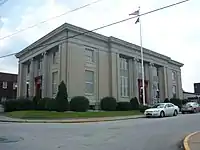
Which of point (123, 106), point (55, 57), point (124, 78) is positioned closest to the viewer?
point (123, 106)

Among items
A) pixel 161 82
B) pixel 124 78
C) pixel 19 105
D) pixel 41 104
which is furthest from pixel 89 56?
pixel 161 82

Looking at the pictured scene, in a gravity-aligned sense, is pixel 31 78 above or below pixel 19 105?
above

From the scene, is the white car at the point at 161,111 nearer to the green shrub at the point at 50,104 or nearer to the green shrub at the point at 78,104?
the green shrub at the point at 78,104

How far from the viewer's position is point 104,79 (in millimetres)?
42062

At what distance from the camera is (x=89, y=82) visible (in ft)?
131

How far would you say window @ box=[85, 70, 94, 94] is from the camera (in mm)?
39300

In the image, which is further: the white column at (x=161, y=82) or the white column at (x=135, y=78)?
the white column at (x=161, y=82)

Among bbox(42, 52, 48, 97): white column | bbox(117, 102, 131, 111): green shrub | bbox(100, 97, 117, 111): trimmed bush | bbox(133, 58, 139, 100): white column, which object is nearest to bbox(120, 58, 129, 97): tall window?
bbox(133, 58, 139, 100): white column

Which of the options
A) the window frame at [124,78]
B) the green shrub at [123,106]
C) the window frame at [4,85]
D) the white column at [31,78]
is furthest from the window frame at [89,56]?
the window frame at [4,85]

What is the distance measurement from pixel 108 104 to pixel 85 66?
6139 mm

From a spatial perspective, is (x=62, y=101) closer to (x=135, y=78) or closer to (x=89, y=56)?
(x=89, y=56)

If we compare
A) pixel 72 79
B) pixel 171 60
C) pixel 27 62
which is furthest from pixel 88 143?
pixel 171 60

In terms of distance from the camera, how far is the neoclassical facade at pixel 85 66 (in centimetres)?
3738

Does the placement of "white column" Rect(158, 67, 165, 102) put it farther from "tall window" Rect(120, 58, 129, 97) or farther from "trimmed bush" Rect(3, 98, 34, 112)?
"trimmed bush" Rect(3, 98, 34, 112)
